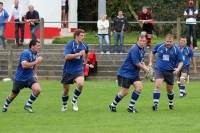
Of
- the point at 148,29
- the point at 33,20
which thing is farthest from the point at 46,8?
the point at 148,29

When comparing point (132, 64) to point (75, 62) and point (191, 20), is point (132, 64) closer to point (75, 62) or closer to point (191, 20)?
point (75, 62)

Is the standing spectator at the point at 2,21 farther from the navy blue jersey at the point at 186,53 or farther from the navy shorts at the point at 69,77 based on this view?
the navy shorts at the point at 69,77

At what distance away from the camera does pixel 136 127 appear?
1312 centimetres

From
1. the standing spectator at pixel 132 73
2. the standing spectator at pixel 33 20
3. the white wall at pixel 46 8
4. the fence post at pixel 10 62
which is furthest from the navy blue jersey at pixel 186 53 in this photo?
the white wall at pixel 46 8

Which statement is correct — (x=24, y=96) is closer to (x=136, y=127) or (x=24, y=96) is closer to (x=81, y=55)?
(x=81, y=55)

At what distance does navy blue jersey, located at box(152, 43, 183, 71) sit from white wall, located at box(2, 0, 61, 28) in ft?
54.9

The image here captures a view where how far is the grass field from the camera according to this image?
12.9 m

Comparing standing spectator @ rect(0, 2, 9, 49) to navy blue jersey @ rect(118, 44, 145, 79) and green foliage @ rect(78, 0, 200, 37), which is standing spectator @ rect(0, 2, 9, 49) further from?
navy blue jersey @ rect(118, 44, 145, 79)

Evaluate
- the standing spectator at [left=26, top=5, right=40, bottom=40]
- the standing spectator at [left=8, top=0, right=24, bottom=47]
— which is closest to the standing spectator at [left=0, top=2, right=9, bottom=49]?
the standing spectator at [left=8, top=0, right=24, bottom=47]

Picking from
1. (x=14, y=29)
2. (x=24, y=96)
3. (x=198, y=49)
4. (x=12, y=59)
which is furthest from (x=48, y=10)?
(x=24, y=96)

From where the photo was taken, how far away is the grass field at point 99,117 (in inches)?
509

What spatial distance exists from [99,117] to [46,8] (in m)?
19.4

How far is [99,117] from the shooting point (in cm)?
1494

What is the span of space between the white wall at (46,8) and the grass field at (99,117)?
12236 millimetres
